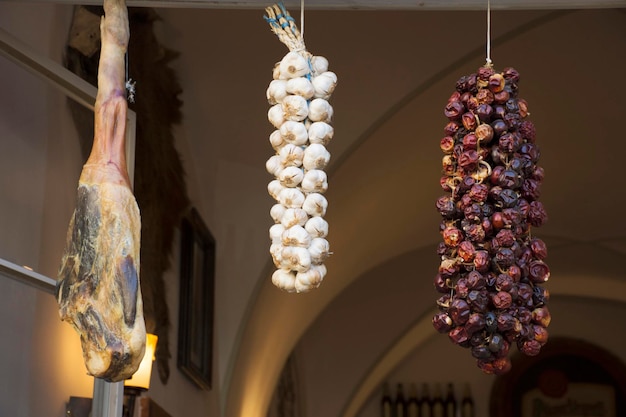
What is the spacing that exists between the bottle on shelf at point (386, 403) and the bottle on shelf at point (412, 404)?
224mm

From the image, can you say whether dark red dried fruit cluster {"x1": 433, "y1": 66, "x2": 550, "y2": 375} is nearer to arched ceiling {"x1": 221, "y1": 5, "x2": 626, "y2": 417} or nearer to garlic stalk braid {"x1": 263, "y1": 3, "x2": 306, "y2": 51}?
garlic stalk braid {"x1": 263, "y1": 3, "x2": 306, "y2": 51}

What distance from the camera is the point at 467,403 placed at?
49.2 ft

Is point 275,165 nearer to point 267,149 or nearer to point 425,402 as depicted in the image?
point 267,149

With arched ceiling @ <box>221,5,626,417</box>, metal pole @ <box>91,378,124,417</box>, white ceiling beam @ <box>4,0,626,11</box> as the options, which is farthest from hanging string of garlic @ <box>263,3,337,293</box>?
arched ceiling @ <box>221,5,626,417</box>

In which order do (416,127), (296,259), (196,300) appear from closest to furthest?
(296,259), (196,300), (416,127)

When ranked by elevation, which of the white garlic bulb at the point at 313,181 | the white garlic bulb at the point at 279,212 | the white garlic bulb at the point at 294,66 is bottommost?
the white garlic bulb at the point at 279,212

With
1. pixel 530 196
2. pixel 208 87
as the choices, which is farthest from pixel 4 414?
pixel 208 87

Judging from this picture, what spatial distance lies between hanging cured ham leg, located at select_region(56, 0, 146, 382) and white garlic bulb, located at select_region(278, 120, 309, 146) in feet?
1.60

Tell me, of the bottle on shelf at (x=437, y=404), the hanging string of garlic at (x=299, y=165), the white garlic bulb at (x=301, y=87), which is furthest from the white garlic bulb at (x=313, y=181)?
the bottle on shelf at (x=437, y=404)

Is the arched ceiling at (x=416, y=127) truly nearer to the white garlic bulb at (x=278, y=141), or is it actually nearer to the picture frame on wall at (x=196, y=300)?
the picture frame on wall at (x=196, y=300)

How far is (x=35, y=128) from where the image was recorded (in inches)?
193

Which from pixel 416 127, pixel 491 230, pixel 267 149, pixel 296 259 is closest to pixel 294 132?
pixel 296 259

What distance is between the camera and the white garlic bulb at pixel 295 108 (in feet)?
11.4

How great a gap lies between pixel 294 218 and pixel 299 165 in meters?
0.18
